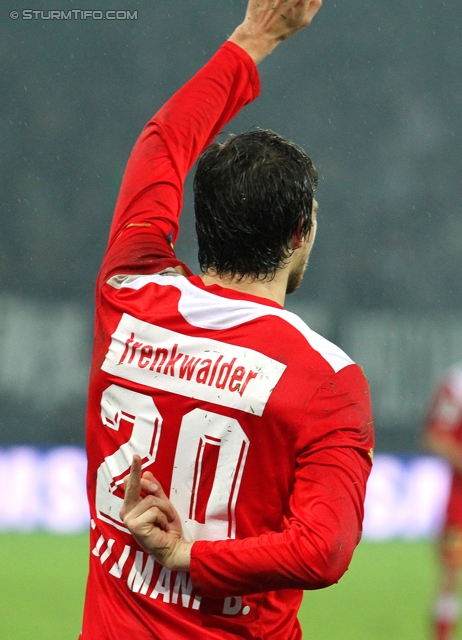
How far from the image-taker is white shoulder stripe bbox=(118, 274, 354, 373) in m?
1.27

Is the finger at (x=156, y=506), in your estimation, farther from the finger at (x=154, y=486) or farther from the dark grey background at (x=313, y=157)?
the dark grey background at (x=313, y=157)

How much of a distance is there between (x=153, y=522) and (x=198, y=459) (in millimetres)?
101

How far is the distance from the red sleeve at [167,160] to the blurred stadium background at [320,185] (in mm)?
5494

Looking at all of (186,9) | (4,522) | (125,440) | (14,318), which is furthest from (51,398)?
(125,440)

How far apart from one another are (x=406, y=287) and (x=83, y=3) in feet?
15.1

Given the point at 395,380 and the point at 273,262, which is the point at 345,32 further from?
the point at 273,262

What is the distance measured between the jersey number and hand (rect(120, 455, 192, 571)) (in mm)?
29

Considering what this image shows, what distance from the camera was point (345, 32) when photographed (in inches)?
404

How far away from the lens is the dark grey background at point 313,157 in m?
8.50

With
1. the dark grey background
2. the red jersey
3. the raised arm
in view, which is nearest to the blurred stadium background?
the dark grey background

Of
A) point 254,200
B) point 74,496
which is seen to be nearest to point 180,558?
point 254,200

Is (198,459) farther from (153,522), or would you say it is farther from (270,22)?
(270,22)

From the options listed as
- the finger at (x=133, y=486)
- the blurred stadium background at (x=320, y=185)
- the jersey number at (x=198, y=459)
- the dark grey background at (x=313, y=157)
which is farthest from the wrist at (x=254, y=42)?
the dark grey background at (x=313, y=157)

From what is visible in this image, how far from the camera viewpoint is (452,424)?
167 inches
